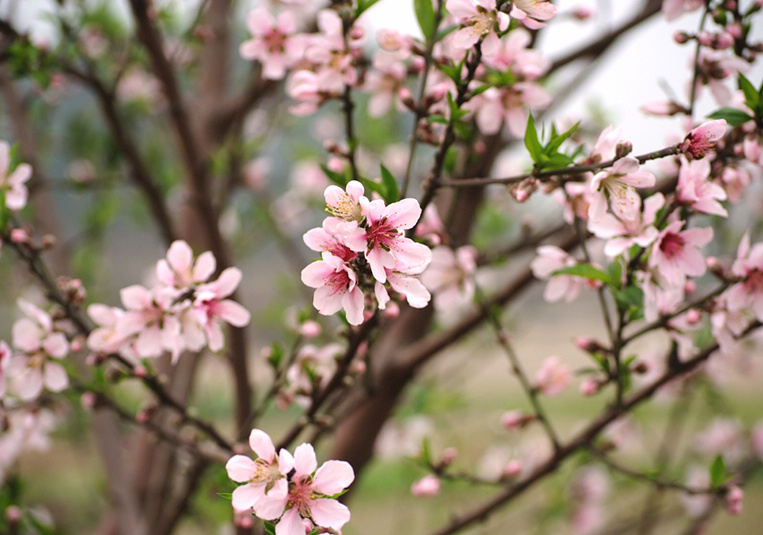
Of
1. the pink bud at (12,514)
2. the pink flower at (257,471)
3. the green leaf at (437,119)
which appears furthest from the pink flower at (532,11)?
the pink bud at (12,514)

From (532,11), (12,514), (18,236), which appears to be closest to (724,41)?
(532,11)

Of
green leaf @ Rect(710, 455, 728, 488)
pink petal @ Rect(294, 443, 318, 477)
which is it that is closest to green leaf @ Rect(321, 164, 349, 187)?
pink petal @ Rect(294, 443, 318, 477)

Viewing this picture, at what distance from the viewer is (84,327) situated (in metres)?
0.78

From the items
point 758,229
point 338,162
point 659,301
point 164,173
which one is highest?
point 164,173

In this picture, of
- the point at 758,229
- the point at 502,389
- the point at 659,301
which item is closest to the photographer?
the point at 659,301

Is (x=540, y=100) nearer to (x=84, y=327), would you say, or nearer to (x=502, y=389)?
(x=84, y=327)

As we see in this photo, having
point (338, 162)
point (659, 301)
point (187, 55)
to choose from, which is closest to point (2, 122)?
point (187, 55)

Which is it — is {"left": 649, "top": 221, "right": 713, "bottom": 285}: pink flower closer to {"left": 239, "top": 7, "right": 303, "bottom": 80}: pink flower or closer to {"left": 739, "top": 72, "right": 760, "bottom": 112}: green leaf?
{"left": 739, "top": 72, "right": 760, "bottom": 112}: green leaf

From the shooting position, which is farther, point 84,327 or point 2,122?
point 2,122

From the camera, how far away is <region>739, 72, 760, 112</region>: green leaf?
2.20ft

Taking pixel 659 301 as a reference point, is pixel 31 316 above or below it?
above

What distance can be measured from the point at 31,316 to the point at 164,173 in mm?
1226

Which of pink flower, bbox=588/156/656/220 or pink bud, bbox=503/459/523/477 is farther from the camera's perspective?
pink bud, bbox=503/459/523/477

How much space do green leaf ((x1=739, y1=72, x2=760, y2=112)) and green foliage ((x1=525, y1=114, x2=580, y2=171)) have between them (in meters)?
0.25
